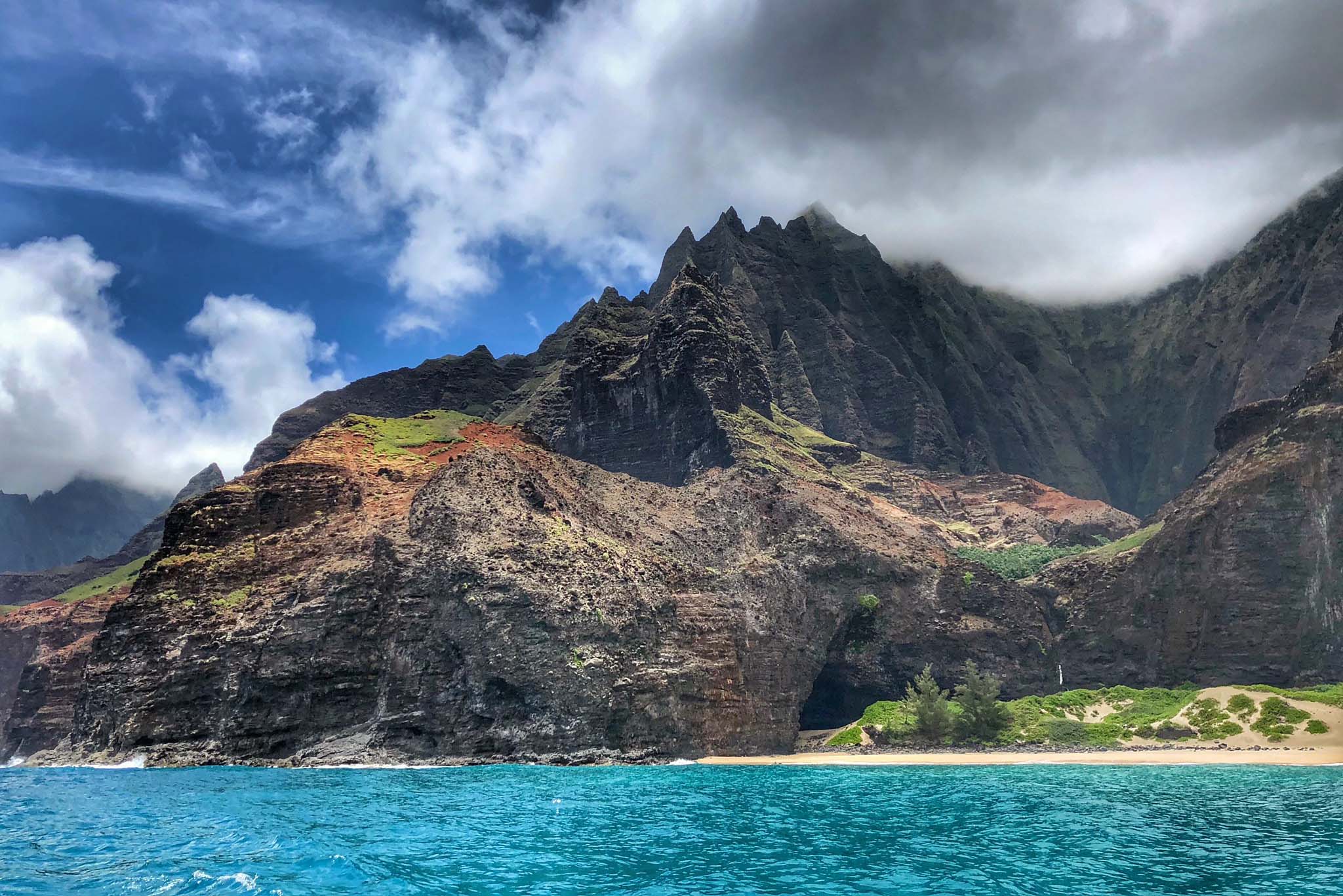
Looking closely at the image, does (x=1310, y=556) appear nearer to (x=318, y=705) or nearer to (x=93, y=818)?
(x=318, y=705)

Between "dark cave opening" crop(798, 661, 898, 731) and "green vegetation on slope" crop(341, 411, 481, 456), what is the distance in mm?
67483

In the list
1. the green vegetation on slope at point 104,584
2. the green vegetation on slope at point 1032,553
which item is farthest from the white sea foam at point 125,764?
the green vegetation on slope at point 1032,553

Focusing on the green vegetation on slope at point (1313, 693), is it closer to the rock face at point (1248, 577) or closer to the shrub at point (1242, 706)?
the shrub at point (1242, 706)

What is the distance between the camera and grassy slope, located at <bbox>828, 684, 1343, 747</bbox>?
256 feet

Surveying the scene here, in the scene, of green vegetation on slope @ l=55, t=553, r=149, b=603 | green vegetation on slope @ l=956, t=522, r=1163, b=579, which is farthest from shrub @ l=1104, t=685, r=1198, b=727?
green vegetation on slope @ l=55, t=553, r=149, b=603

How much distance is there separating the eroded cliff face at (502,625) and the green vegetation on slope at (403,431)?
16.0 meters

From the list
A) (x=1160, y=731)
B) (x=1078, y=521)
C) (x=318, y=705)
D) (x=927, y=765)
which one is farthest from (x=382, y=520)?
(x=1078, y=521)

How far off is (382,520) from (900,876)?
254 ft

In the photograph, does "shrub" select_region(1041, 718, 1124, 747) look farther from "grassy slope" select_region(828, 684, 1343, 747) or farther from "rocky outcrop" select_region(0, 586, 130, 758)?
"rocky outcrop" select_region(0, 586, 130, 758)

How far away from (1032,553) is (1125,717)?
57831mm

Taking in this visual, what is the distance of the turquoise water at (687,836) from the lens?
25.6 metres

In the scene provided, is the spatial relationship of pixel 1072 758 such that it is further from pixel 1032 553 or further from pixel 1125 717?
pixel 1032 553

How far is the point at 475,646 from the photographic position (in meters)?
77.1

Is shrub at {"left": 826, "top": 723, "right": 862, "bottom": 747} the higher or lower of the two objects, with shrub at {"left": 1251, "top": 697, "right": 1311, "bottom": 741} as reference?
lower
